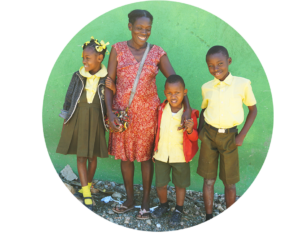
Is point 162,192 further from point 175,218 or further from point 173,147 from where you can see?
point 173,147

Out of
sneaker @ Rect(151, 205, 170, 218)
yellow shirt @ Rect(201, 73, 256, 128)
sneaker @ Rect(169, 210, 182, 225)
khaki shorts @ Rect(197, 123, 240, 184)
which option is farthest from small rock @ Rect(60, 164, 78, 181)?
yellow shirt @ Rect(201, 73, 256, 128)

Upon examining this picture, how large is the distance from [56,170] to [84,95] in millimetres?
1806

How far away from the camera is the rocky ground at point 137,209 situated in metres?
3.45

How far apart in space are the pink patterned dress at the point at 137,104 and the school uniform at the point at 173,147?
135 mm

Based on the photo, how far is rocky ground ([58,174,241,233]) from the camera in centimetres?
345

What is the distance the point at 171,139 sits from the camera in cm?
322

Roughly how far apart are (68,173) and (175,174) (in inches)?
78.9

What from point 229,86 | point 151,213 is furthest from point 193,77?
point 151,213

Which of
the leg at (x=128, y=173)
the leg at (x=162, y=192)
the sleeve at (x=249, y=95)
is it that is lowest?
the leg at (x=162, y=192)

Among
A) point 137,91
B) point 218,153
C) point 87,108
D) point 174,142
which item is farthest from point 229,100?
point 87,108

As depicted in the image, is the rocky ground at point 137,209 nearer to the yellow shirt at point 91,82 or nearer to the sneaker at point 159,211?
the sneaker at point 159,211

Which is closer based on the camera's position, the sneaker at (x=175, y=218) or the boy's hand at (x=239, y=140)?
the boy's hand at (x=239, y=140)

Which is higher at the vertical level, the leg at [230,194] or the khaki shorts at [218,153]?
the khaki shorts at [218,153]

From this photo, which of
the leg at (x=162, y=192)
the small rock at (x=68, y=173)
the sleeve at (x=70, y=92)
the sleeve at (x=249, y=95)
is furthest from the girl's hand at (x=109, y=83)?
the small rock at (x=68, y=173)
